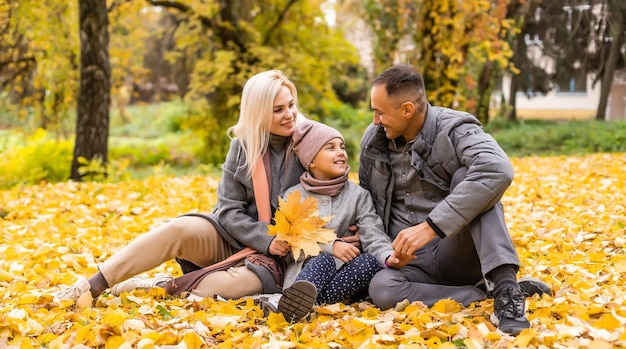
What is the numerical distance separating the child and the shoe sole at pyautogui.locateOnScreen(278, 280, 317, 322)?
0.23 m

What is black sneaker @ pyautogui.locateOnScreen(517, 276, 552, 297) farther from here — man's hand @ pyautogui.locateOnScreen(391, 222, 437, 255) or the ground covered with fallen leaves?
man's hand @ pyautogui.locateOnScreen(391, 222, 437, 255)

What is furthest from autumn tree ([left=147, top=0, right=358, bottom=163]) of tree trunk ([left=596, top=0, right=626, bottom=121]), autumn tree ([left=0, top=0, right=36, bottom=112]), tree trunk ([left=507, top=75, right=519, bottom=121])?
tree trunk ([left=507, top=75, right=519, bottom=121])

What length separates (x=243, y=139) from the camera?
3307 millimetres

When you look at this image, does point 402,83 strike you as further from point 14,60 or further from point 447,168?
point 14,60

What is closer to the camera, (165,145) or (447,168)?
(447,168)

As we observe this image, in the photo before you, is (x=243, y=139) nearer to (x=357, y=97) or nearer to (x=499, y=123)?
(x=499, y=123)

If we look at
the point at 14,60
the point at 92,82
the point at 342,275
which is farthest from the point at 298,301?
the point at 14,60

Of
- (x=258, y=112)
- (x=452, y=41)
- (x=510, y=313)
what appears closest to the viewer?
(x=510, y=313)

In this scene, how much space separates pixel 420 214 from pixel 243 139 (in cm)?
98

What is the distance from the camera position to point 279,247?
3.10 meters

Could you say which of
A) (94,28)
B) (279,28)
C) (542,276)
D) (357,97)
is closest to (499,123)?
(357,97)

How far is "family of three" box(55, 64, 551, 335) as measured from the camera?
2.61 meters

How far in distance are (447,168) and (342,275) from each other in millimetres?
695

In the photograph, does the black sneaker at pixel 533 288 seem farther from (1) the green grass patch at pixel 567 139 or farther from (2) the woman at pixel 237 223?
(1) the green grass patch at pixel 567 139
